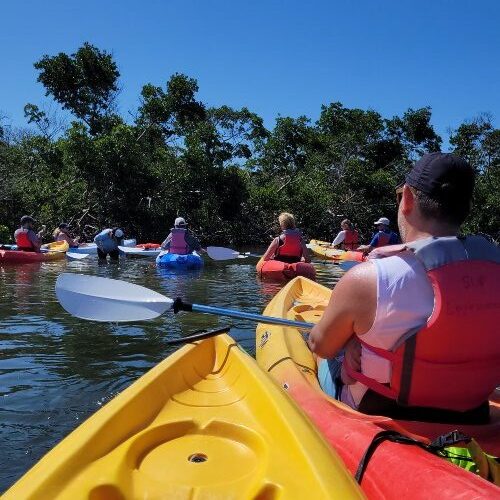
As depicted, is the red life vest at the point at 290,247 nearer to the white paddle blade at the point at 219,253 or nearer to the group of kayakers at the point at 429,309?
the white paddle blade at the point at 219,253

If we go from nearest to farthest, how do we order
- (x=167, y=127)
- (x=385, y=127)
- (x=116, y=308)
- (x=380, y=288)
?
(x=380, y=288) → (x=116, y=308) → (x=167, y=127) → (x=385, y=127)

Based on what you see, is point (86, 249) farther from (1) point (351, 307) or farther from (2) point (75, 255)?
(1) point (351, 307)

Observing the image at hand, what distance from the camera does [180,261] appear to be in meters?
10.2

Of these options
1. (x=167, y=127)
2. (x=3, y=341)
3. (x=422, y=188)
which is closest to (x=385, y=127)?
(x=167, y=127)

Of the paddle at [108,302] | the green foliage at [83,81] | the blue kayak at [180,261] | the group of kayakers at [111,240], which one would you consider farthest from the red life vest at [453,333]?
the green foliage at [83,81]

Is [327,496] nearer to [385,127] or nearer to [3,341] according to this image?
[3,341]

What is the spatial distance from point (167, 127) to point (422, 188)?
21.7 metres

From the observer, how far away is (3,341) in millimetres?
4777

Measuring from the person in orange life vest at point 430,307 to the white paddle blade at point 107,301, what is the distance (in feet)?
6.81

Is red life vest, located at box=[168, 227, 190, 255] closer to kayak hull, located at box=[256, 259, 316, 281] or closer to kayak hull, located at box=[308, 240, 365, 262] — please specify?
kayak hull, located at box=[256, 259, 316, 281]

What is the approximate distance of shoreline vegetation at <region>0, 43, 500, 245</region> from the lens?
18.4m

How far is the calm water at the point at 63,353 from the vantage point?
2.98 meters

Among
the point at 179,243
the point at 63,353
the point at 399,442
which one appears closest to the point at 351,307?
the point at 399,442

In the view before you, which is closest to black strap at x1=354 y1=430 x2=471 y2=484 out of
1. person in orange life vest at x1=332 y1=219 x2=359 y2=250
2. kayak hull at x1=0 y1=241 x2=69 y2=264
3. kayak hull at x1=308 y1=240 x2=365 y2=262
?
kayak hull at x1=308 y1=240 x2=365 y2=262
